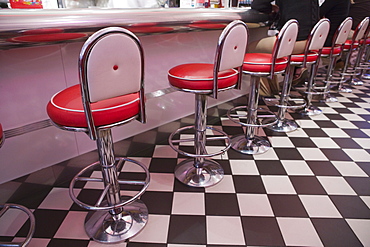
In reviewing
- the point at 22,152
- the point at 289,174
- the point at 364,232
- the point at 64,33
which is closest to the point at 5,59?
the point at 64,33

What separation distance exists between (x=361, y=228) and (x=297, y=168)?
28.3 inches

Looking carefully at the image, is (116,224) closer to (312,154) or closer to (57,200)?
(57,200)

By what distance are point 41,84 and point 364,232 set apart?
2402 mm

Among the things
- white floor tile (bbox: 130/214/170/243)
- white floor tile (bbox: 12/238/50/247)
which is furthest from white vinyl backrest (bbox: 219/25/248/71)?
white floor tile (bbox: 12/238/50/247)

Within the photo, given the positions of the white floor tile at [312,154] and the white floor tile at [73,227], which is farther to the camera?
the white floor tile at [312,154]

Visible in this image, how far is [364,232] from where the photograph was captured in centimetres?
166

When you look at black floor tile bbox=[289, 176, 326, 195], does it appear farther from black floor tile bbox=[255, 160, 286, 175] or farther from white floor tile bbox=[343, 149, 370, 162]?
white floor tile bbox=[343, 149, 370, 162]

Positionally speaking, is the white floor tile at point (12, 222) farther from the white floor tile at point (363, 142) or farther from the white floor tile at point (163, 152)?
the white floor tile at point (363, 142)

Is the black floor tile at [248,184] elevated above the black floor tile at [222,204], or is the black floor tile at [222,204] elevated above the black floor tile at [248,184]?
the black floor tile at [248,184]

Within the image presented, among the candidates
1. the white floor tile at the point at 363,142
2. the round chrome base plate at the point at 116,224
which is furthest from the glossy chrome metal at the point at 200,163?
the white floor tile at the point at 363,142

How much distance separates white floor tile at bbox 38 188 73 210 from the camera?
1.88 metres

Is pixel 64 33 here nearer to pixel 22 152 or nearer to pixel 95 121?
pixel 95 121

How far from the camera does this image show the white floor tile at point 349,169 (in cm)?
226

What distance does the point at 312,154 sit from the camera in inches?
101
